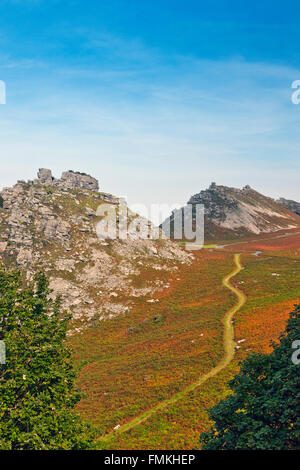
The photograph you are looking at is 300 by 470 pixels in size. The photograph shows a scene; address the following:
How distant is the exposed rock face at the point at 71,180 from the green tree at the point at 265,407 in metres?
122

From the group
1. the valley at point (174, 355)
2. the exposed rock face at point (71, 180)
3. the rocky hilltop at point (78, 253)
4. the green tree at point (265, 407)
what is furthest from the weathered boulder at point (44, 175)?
the green tree at point (265, 407)

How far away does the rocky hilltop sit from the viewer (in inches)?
2313

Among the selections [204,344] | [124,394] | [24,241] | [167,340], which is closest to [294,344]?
[124,394]

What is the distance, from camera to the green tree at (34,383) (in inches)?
595

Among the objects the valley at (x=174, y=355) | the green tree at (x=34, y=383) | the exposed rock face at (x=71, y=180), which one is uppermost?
the exposed rock face at (x=71, y=180)

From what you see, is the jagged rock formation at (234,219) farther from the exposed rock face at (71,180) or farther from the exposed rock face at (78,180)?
the exposed rock face at (78,180)

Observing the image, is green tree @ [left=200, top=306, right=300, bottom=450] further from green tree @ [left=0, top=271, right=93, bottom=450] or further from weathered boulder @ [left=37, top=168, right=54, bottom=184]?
weathered boulder @ [left=37, top=168, right=54, bottom=184]

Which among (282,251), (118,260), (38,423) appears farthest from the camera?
(282,251)

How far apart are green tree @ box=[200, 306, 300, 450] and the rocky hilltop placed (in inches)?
1720

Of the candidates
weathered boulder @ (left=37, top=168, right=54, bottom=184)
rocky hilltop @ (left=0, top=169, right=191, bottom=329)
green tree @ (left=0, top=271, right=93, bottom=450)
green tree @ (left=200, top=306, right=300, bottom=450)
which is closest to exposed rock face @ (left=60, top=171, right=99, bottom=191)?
weathered boulder @ (left=37, top=168, right=54, bottom=184)

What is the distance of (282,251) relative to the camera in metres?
106

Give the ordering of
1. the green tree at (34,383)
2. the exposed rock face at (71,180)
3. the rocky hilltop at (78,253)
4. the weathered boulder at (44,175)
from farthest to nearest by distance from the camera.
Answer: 1. the exposed rock face at (71,180)
2. the weathered boulder at (44,175)
3. the rocky hilltop at (78,253)
4. the green tree at (34,383)
